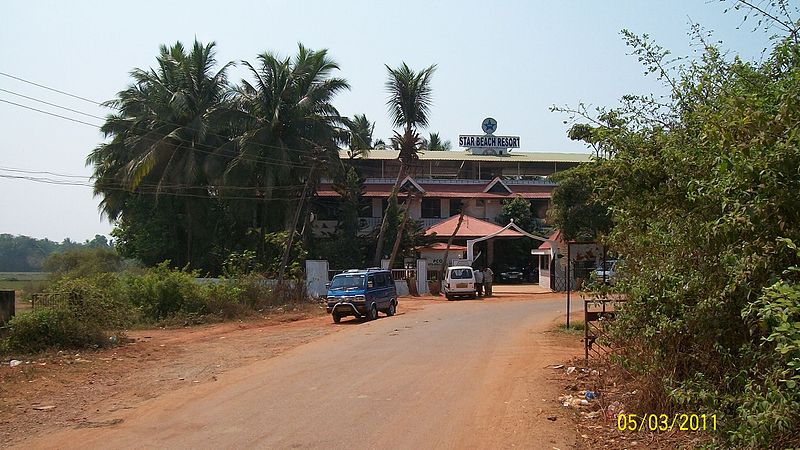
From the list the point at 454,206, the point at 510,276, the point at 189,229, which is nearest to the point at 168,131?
the point at 189,229

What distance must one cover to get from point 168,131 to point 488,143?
29.7m

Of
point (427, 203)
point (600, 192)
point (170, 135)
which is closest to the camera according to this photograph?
point (600, 192)

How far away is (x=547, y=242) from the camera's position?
1778 inches

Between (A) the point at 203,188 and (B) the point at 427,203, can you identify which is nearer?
(A) the point at 203,188

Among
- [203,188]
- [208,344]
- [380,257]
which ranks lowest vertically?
[208,344]

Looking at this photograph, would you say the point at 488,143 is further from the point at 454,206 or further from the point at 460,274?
the point at 460,274

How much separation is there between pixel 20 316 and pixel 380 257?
28396 millimetres

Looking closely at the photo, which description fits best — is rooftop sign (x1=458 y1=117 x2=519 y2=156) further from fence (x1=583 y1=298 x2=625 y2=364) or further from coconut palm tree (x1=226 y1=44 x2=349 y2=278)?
fence (x1=583 y1=298 x2=625 y2=364)

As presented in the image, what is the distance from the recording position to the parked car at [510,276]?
5259cm

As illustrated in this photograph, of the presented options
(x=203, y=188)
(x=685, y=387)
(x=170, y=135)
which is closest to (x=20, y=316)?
(x=685, y=387)

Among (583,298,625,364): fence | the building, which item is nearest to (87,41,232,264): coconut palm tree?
the building

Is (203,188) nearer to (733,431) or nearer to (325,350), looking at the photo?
(325,350)
